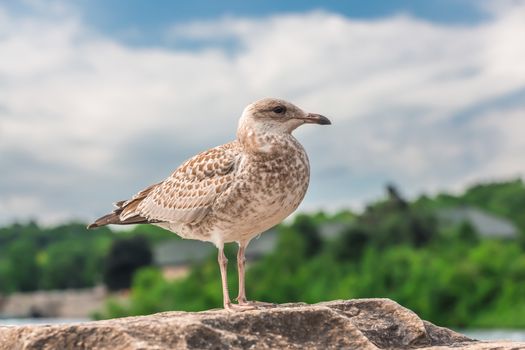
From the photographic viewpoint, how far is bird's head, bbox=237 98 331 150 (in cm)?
765

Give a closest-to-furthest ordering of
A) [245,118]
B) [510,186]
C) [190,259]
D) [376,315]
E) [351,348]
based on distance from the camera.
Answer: [351,348], [376,315], [245,118], [190,259], [510,186]

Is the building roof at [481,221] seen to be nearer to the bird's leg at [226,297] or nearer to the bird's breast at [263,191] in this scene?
the bird's leg at [226,297]

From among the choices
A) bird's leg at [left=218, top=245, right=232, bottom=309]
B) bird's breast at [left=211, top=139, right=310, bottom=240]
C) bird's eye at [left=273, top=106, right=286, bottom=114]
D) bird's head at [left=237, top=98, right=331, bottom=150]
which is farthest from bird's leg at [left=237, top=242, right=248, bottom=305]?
bird's eye at [left=273, top=106, right=286, bottom=114]

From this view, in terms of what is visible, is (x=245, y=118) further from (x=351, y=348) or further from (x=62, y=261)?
(x=62, y=261)

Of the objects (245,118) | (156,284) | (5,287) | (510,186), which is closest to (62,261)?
(5,287)

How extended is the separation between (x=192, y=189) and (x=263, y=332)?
207 centimetres

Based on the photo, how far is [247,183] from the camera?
24.4ft

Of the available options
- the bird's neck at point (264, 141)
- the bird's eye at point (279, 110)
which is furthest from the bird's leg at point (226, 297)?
the bird's eye at point (279, 110)

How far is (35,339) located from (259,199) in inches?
85.2

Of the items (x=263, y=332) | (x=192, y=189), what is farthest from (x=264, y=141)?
(x=263, y=332)

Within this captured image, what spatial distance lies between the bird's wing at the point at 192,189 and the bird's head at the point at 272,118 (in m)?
0.26

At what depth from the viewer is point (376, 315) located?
23.6 ft

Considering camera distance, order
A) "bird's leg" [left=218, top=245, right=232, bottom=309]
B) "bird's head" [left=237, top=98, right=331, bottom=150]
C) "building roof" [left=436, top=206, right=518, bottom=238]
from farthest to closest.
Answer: "building roof" [left=436, top=206, right=518, bottom=238]
"bird's head" [left=237, top=98, right=331, bottom=150]
"bird's leg" [left=218, top=245, right=232, bottom=309]

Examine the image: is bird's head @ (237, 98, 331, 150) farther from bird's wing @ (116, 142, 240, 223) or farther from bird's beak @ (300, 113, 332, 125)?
bird's wing @ (116, 142, 240, 223)
